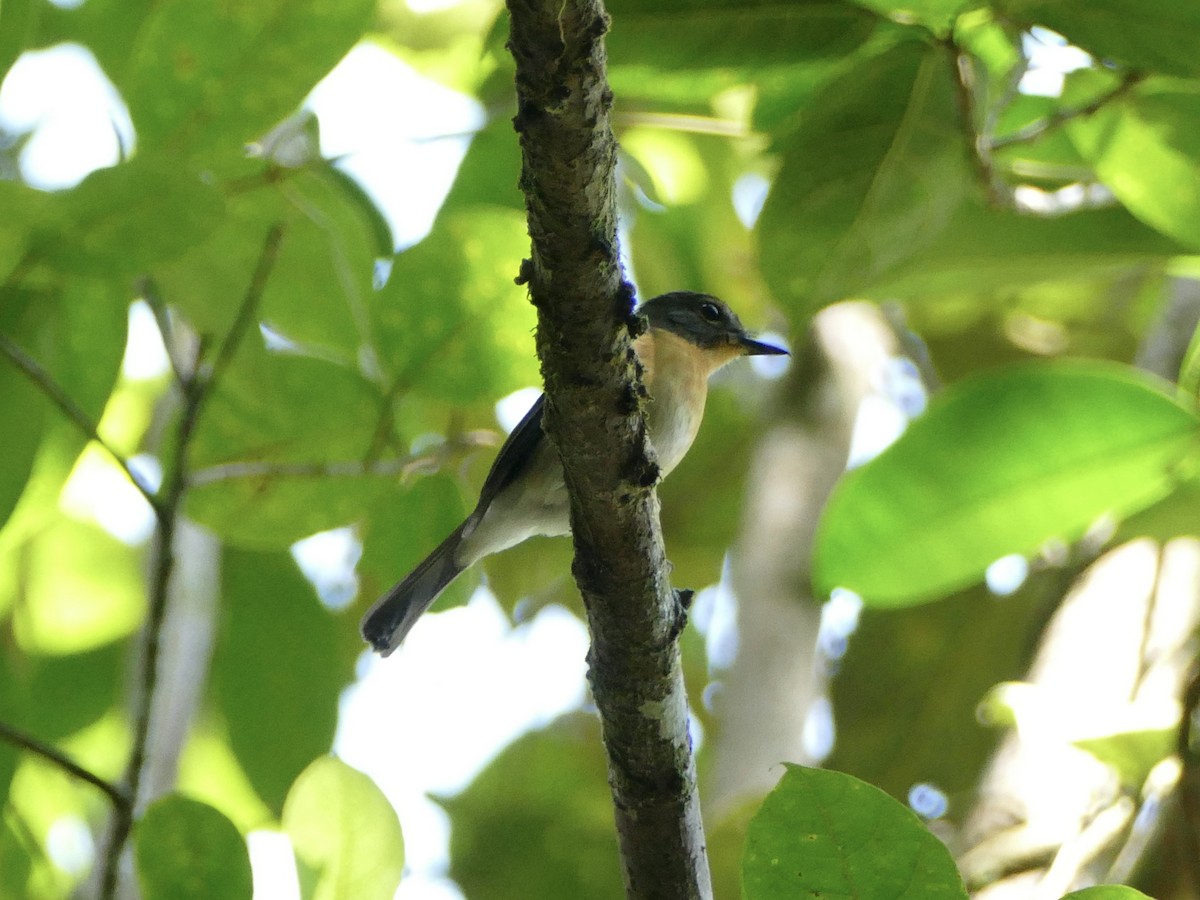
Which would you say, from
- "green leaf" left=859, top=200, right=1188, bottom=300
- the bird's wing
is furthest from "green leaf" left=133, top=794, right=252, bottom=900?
the bird's wing

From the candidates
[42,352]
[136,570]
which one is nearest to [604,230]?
[42,352]

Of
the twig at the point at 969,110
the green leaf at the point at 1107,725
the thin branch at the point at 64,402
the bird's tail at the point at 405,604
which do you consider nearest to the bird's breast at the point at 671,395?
the bird's tail at the point at 405,604

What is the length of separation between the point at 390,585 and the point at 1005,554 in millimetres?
1283

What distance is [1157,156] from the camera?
2.18m

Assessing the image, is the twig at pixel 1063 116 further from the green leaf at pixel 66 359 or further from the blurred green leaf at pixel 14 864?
the blurred green leaf at pixel 14 864

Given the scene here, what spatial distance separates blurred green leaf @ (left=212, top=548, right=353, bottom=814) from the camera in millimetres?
2793

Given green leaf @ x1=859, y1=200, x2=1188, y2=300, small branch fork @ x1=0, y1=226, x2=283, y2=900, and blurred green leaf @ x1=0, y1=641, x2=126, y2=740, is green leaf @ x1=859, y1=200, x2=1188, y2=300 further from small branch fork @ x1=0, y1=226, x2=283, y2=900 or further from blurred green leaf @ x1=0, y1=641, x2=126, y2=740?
blurred green leaf @ x1=0, y1=641, x2=126, y2=740

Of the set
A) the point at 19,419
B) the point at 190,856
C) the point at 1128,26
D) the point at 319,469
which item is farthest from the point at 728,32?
the point at 190,856

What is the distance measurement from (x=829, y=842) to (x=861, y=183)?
111cm

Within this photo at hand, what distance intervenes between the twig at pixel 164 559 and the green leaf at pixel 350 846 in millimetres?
268

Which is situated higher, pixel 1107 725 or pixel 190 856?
pixel 190 856

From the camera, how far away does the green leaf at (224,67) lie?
2.19 meters

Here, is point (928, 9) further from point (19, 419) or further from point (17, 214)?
point (19, 419)

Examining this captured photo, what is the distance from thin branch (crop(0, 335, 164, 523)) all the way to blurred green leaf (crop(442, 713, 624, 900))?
1964 mm
